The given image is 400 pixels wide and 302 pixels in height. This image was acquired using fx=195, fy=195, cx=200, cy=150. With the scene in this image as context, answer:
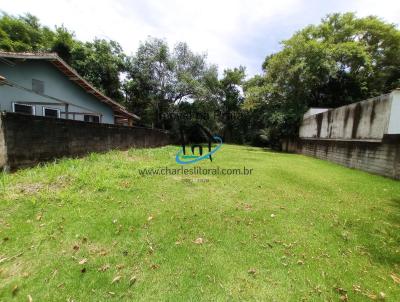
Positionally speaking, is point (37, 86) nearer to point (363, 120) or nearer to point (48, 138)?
point (48, 138)

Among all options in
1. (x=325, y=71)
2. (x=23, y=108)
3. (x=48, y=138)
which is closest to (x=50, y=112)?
(x=23, y=108)

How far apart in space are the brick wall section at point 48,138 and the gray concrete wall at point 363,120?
10.7 m

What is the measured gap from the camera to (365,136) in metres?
8.15

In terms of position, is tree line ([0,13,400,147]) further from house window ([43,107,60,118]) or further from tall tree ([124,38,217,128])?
house window ([43,107,60,118])

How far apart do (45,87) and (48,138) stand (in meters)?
5.48

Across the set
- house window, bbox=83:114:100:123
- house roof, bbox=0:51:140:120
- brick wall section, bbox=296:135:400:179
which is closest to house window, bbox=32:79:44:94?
house roof, bbox=0:51:140:120

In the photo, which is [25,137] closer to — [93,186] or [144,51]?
[93,186]

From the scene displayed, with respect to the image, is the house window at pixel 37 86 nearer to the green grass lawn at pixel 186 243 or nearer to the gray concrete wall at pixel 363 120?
the green grass lawn at pixel 186 243

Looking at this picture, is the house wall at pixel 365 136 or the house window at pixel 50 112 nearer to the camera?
the house wall at pixel 365 136

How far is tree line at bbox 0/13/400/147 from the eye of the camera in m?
15.4

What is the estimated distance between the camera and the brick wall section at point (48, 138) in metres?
4.48

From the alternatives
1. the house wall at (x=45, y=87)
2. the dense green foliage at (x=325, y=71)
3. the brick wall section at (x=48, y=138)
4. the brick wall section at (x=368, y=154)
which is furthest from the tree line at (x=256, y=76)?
the brick wall section at (x=48, y=138)

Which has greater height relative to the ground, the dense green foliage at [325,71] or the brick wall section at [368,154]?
the dense green foliage at [325,71]

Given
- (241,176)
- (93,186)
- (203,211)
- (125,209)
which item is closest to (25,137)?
(93,186)
